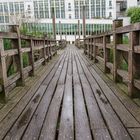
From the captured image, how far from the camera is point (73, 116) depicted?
8.85ft

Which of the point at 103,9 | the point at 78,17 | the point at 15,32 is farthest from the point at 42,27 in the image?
the point at 15,32

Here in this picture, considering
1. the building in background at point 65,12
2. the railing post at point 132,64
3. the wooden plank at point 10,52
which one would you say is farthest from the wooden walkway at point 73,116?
the building in background at point 65,12

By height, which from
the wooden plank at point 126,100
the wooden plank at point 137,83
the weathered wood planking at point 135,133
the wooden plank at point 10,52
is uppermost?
the wooden plank at point 10,52

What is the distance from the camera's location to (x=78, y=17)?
5662 cm

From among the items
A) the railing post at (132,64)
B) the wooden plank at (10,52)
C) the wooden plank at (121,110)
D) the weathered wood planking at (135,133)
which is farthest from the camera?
the wooden plank at (10,52)

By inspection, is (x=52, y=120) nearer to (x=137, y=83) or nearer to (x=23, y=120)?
(x=23, y=120)

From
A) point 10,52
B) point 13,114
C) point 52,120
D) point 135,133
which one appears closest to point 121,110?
point 135,133

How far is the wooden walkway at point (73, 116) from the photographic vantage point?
2.25 metres

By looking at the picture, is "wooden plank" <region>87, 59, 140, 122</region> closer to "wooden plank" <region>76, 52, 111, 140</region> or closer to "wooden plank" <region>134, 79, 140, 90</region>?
"wooden plank" <region>134, 79, 140, 90</region>

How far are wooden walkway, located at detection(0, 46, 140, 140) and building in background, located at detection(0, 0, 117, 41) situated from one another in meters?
49.1

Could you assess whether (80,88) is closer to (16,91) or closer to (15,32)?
(16,91)

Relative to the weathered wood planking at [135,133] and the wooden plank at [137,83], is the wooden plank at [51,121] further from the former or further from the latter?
the wooden plank at [137,83]

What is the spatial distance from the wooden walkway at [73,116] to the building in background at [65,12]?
161 feet

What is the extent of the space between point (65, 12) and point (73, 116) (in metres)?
55.6
